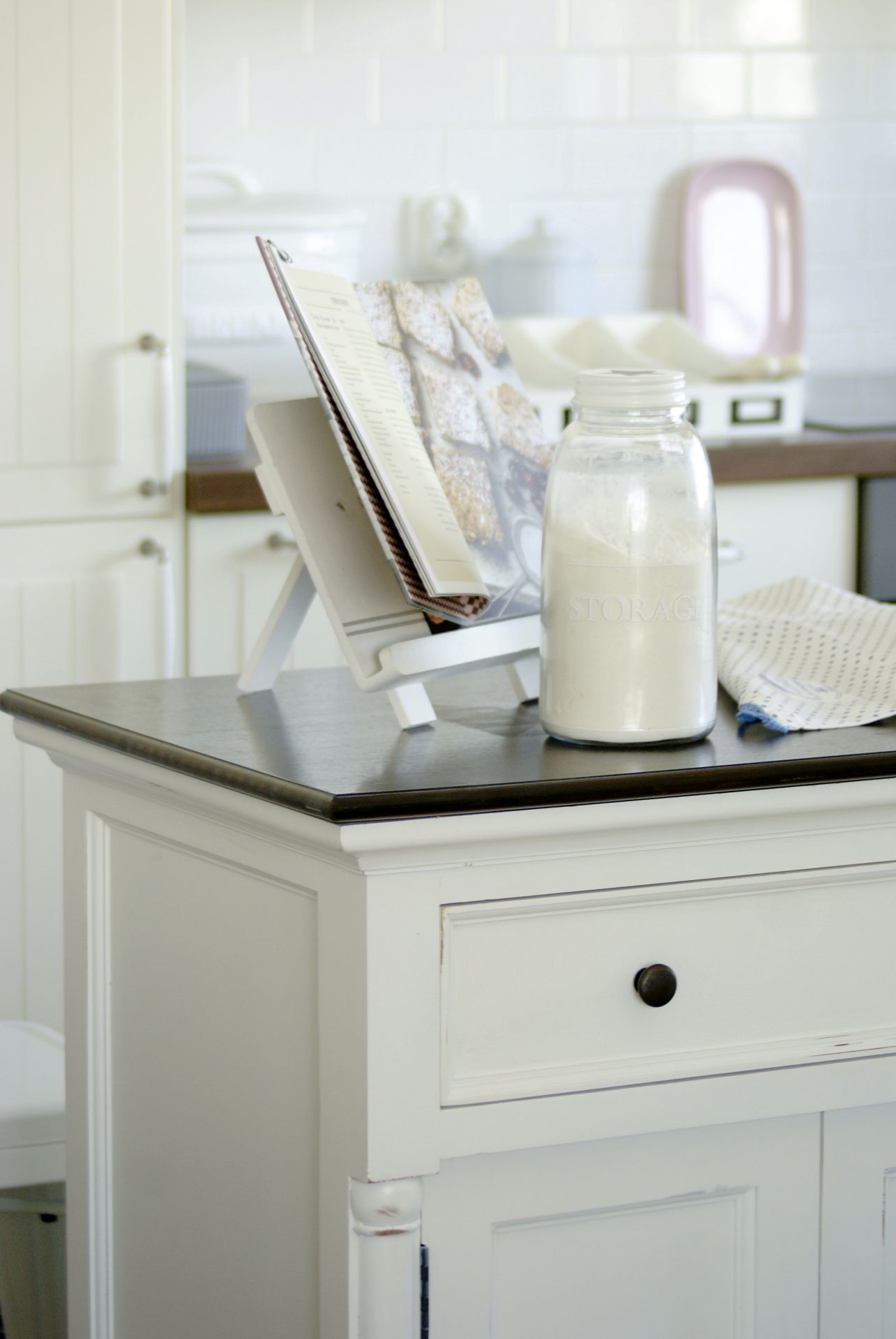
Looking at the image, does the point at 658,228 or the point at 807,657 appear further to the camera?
the point at 658,228

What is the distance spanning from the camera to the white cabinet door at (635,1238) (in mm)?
1003

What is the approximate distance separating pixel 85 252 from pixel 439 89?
0.99 meters

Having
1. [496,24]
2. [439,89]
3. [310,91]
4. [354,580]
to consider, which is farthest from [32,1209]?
[496,24]

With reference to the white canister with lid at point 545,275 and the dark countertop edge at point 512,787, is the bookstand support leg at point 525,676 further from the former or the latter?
the white canister with lid at point 545,275

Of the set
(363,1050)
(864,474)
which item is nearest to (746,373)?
(864,474)

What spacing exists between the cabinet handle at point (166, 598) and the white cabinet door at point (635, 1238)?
1402 millimetres

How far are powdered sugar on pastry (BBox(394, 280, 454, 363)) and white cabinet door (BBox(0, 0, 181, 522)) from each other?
1.18 meters

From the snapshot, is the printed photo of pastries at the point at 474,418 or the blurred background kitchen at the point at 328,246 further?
the blurred background kitchen at the point at 328,246

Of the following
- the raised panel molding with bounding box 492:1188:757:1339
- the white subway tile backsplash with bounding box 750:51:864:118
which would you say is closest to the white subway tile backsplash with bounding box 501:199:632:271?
the white subway tile backsplash with bounding box 750:51:864:118

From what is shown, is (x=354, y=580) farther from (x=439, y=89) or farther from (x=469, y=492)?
(x=439, y=89)

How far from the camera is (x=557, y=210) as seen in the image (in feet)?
10.2

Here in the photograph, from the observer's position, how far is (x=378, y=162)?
299 centimetres

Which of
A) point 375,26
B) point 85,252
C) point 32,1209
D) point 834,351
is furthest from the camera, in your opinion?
point 834,351

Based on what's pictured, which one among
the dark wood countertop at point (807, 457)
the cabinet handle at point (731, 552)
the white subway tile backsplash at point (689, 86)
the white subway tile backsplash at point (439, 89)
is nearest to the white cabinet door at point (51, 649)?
the dark wood countertop at point (807, 457)
